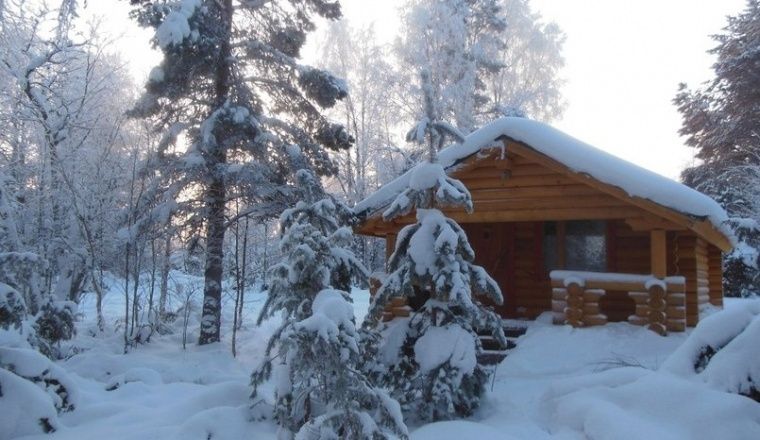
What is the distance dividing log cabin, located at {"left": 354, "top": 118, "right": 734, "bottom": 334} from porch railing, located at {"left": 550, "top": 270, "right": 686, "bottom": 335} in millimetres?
16

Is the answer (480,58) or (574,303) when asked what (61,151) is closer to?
(574,303)

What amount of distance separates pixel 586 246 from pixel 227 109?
8262 mm

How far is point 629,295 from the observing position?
29.4 ft

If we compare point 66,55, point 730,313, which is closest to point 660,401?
point 730,313

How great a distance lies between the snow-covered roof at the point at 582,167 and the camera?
845 centimetres

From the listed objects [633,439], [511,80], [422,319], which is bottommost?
[633,439]

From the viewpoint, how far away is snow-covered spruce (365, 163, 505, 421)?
592cm

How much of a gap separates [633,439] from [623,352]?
394cm

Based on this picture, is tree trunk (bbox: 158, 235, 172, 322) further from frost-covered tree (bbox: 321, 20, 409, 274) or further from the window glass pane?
frost-covered tree (bbox: 321, 20, 409, 274)

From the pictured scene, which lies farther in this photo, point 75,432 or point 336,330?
point 75,432

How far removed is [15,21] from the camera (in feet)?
40.3

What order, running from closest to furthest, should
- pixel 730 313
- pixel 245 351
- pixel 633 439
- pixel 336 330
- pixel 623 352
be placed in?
pixel 336 330 < pixel 633 439 < pixel 730 313 < pixel 623 352 < pixel 245 351

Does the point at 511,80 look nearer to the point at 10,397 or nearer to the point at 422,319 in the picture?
the point at 422,319

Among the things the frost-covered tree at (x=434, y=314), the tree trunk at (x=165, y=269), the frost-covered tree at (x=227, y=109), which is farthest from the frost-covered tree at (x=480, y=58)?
the frost-covered tree at (x=434, y=314)
